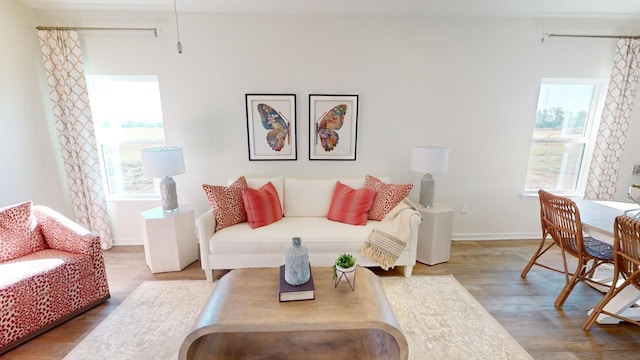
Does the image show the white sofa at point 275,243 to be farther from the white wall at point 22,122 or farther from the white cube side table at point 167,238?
the white wall at point 22,122

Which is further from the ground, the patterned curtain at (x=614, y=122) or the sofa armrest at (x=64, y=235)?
the patterned curtain at (x=614, y=122)

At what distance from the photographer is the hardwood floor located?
1.78 meters

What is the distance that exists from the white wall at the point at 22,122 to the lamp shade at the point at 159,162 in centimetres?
117

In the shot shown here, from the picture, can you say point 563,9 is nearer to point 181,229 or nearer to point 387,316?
point 387,316

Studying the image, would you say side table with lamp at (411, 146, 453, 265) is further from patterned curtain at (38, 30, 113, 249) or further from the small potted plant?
patterned curtain at (38, 30, 113, 249)

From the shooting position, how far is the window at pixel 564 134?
3.22 metres

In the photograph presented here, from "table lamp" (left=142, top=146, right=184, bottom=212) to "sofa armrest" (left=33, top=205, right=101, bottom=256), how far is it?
0.66 meters

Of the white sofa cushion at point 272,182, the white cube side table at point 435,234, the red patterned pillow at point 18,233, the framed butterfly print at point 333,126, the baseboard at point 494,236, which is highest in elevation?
the framed butterfly print at point 333,126

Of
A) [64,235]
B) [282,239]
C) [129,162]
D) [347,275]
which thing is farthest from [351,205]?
[129,162]

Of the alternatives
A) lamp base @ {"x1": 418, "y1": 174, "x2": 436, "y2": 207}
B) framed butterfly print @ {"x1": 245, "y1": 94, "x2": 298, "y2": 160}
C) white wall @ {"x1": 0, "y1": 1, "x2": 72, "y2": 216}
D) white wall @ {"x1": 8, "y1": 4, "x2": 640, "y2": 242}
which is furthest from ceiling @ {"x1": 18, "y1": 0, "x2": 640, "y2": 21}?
lamp base @ {"x1": 418, "y1": 174, "x2": 436, "y2": 207}

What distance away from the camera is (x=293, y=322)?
1454 millimetres

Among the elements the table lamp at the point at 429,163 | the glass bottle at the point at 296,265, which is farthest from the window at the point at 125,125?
the table lamp at the point at 429,163

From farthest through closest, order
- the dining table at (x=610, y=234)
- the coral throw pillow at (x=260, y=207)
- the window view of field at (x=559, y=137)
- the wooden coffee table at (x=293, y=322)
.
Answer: the window view of field at (x=559, y=137) < the coral throw pillow at (x=260, y=207) < the dining table at (x=610, y=234) < the wooden coffee table at (x=293, y=322)

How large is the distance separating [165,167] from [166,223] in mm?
532
